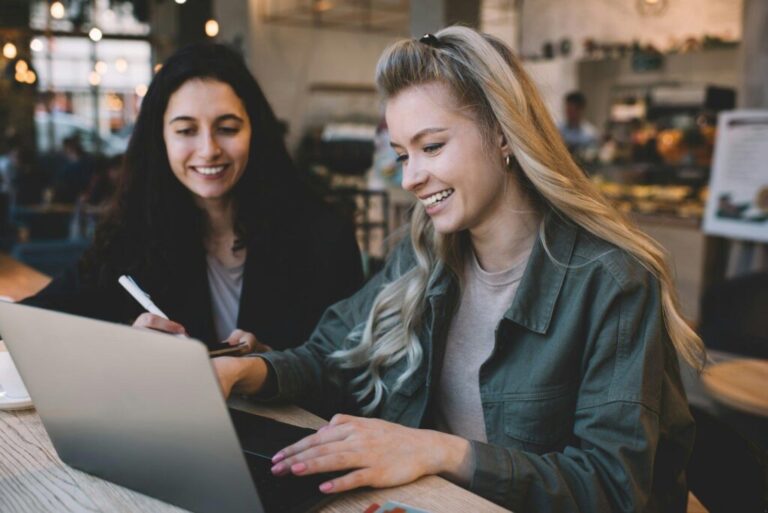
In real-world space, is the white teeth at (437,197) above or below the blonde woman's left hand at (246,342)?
above

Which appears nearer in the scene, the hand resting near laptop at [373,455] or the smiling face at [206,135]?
the hand resting near laptop at [373,455]

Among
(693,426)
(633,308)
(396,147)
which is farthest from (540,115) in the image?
(693,426)

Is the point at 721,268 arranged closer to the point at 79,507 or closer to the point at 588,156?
the point at 588,156

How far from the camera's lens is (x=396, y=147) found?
1.40 metres

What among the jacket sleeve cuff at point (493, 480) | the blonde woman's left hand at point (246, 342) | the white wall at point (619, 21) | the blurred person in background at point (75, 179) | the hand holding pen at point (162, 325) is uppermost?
the white wall at point (619, 21)

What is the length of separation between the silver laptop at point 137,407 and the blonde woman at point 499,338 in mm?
160

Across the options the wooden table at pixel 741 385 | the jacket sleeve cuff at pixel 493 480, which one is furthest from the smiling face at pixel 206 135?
the wooden table at pixel 741 385

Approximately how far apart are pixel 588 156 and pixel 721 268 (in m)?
1.88

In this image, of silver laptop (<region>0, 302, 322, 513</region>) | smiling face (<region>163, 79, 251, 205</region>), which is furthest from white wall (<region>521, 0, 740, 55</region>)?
silver laptop (<region>0, 302, 322, 513</region>)

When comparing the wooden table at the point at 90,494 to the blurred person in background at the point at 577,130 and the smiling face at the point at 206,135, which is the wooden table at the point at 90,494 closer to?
the smiling face at the point at 206,135

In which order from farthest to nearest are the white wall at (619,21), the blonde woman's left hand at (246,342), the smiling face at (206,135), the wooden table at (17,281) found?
the white wall at (619,21), the wooden table at (17,281), the smiling face at (206,135), the blonde woman's left hand at (246,342)

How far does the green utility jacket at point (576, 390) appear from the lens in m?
1.10

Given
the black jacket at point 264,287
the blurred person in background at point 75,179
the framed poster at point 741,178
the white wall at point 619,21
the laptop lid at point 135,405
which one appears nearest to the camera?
the laptop lid at point 135,405

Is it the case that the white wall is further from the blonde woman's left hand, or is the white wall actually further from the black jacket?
the blonde woman's left hand
